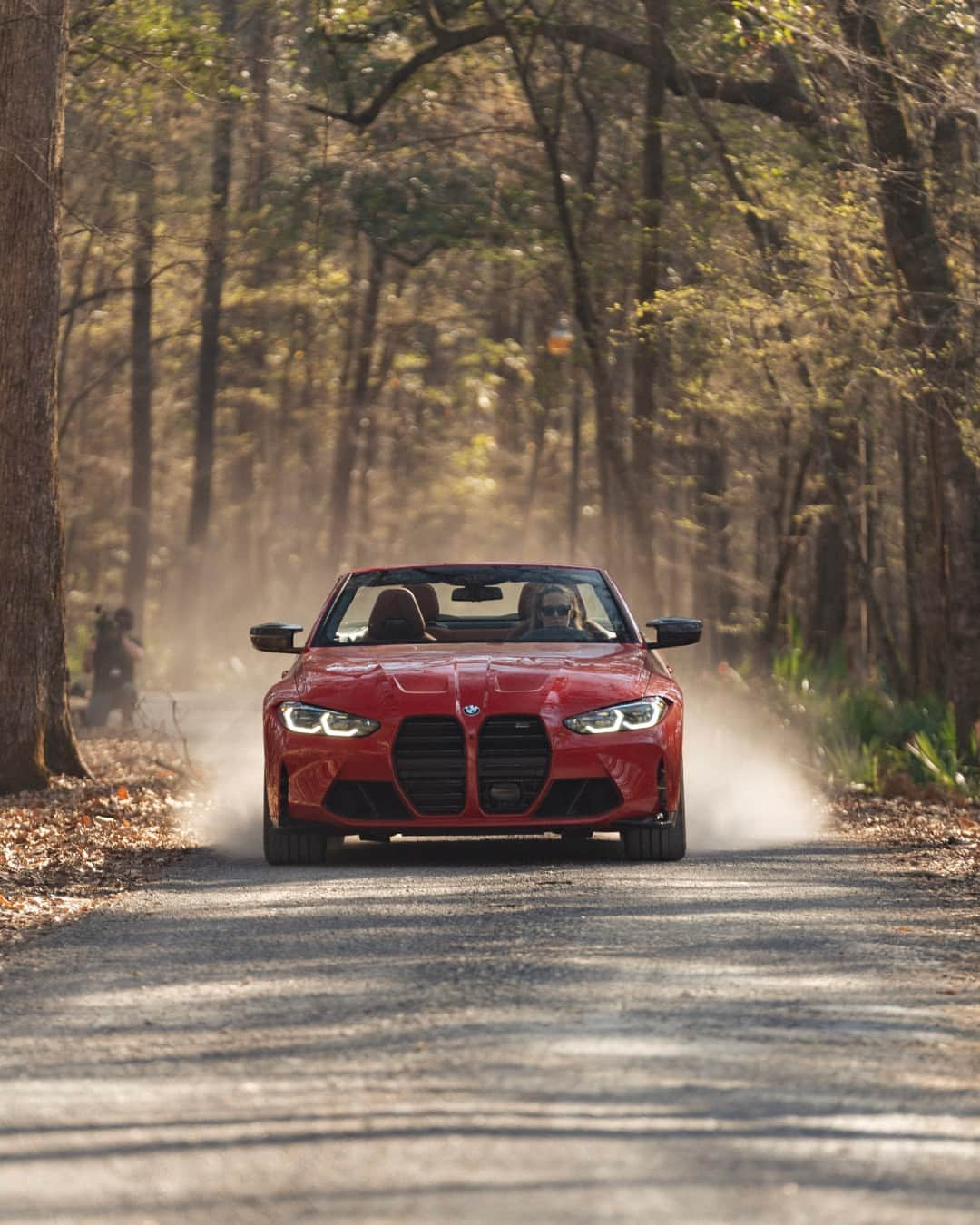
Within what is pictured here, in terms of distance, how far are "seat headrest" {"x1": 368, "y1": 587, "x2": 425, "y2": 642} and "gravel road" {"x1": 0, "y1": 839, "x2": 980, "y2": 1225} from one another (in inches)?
90.2

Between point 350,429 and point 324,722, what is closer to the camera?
point 324,722

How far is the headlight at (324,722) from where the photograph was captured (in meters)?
11.1

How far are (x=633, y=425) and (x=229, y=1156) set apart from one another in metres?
25.0

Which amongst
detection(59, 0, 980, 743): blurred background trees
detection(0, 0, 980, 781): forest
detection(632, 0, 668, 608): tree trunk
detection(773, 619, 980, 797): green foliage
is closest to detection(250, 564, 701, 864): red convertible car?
detection(773, 619, 980, 797): green foliage

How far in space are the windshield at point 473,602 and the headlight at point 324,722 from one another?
3.81 feet

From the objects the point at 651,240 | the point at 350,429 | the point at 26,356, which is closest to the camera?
the point at 26,356

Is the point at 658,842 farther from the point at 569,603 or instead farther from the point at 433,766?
the point at 569,603

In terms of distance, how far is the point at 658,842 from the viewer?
11.5m

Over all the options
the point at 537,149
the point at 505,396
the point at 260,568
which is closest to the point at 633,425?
the point at 537,149

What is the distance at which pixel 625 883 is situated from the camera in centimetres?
1052

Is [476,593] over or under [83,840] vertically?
over

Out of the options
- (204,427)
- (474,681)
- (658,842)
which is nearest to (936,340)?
(658,842)

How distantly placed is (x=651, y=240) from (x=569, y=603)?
14.4m

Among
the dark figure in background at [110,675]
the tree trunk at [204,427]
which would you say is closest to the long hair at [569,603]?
the dark figure in background at [110,675]
